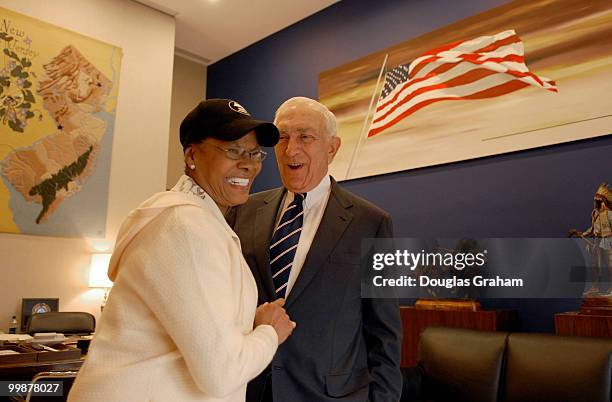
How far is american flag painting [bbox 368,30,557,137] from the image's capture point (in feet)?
11.8

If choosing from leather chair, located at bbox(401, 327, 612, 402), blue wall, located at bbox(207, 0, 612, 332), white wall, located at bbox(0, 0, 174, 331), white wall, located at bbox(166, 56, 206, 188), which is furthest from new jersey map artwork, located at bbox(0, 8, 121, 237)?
leather chair, located at bbox(401, 327, 612, 402)

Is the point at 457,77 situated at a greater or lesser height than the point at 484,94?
greater

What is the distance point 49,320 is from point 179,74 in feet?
11.9

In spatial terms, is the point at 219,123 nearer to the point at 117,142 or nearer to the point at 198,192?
the point at 198,192

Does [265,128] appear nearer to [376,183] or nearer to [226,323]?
[226,323]

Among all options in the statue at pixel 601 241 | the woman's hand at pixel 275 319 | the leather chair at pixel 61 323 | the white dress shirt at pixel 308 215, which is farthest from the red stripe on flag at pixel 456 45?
the leather chair at pixel 61 323

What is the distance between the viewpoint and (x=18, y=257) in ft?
14.4

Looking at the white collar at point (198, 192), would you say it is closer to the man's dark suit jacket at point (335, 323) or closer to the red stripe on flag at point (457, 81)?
the man's dark suit jacket at point (335, 323)

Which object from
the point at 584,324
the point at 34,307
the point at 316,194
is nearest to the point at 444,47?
the point at 584,324

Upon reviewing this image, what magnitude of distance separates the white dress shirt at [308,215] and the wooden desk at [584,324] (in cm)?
180

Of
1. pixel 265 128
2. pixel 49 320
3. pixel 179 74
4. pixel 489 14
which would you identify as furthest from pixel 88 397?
pixel 179 74

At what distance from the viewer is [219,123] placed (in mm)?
1147

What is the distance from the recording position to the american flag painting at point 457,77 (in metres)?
3.61

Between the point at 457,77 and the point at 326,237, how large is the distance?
2.77 metres
